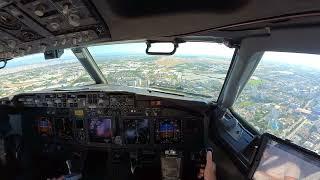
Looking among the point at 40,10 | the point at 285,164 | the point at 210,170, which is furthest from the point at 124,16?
the point at 210,170

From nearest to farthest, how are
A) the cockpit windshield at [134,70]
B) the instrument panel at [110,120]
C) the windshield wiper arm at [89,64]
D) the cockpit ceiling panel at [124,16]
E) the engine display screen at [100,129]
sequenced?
1. the cockpit ceiling panel at [124,16]
2. the cockpit windshield at [134,70]
3. the windshield wiper arm at [89,64]
4. the instrument panel at [110,120]
5. the engine display screen at [100,129]

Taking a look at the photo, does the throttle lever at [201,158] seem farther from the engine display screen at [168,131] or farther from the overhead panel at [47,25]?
the overhead panel at [47,25]

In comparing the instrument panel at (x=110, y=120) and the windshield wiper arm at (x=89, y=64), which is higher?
the windshield wiper arm at (x=89, y=64)

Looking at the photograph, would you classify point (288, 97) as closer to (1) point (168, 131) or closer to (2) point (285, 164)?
(2) point (285, 164)

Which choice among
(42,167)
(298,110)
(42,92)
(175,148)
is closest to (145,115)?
(175,148)

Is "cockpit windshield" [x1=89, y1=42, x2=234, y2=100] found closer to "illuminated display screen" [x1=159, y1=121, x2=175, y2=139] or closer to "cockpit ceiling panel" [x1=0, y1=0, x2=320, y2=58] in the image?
"illuminated display screen" [x1=159, y1=121, x2=175, y2=139]

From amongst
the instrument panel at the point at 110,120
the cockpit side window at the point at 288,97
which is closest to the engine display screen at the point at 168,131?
the instrument panel at the point at 110,120

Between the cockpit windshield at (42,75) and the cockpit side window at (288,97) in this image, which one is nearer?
the cockpit side window at (288,97)

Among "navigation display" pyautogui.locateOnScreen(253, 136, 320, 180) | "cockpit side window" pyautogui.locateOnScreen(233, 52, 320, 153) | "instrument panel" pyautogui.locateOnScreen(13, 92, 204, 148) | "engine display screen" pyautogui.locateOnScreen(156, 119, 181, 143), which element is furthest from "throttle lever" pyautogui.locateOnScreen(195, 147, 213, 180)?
"navigation display" pyautogui.locateOnScreen(253, 136, 320, 180)
